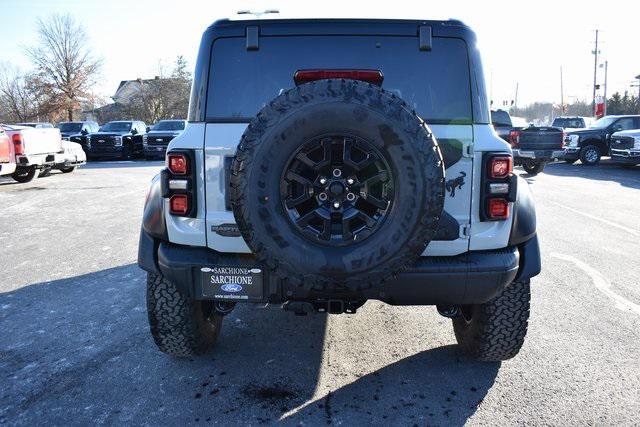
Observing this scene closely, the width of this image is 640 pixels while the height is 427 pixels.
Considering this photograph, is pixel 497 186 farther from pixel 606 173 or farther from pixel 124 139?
pixel 124 139

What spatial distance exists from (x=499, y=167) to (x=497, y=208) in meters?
0.22

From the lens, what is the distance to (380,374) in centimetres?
311

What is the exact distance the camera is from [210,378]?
3066 mm

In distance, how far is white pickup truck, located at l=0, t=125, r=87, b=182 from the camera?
38.4 feet

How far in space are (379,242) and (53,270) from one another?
4325mm

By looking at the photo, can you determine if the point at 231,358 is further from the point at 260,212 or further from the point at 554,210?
the point at 554,210

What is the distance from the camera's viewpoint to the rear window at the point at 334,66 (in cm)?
288

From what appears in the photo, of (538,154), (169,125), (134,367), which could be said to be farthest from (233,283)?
(169,125)

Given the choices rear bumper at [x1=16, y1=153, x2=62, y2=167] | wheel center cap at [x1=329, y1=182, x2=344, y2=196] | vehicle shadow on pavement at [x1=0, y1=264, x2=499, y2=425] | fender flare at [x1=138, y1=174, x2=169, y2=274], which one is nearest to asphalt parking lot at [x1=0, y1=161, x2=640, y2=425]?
vehicle shadow on pavement at [x1=0, y1=264, x2=499, y2=425]

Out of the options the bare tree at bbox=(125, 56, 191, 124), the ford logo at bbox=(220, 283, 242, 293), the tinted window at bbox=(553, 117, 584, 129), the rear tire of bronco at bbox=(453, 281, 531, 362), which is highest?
the bare tree at bbox=(125, 56, 191, 124)

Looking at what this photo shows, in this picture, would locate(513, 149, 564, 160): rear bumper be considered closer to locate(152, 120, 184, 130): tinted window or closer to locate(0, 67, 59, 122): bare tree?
locate(152, 120, 184, 130): tinted window

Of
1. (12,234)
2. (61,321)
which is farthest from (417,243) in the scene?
(12,234)

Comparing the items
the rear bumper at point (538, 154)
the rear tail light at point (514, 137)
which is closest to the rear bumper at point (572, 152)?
the rear bumper at point (538, 154)

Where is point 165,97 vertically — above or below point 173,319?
above
